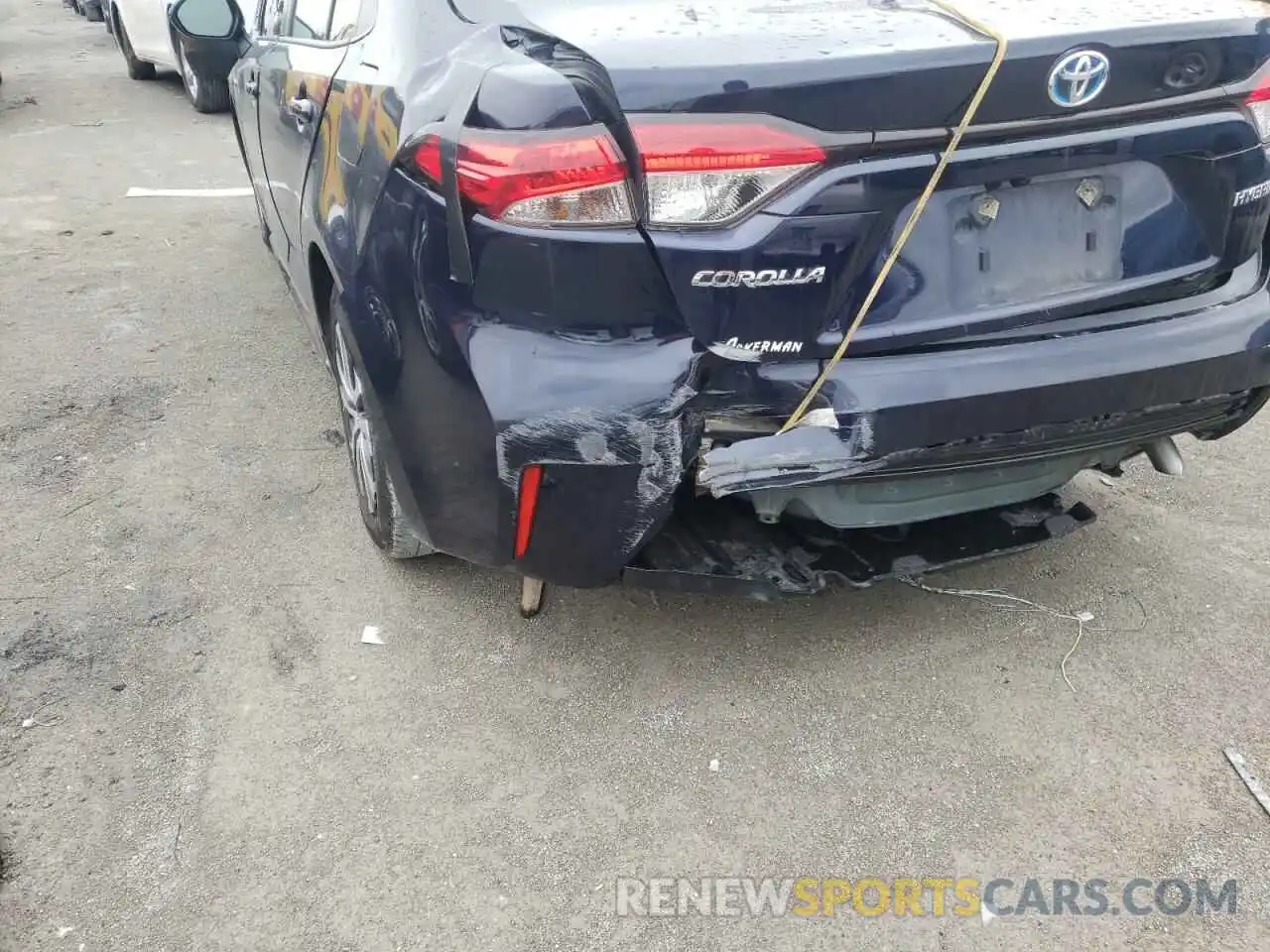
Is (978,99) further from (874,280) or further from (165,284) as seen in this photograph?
(165,284)

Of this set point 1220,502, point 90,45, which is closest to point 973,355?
point 1220,502

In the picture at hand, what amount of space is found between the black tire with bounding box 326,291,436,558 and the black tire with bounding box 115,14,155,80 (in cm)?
931

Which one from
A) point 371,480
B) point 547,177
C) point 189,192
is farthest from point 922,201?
point 189,192

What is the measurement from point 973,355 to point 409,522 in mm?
1325

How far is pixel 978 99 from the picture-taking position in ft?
6.18

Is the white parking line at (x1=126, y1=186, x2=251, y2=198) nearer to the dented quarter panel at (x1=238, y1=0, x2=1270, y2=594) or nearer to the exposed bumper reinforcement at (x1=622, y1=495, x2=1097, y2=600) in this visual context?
the dented quarter panel at (x1=238, y1=0, x2=1270, y2=594)

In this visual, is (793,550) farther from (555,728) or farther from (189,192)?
(189,192)

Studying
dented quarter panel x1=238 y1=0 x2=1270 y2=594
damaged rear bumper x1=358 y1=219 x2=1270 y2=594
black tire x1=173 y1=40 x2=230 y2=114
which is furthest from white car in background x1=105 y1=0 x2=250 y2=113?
damaged rear bumper x1=358 y1=219 x2=1270 y2=594

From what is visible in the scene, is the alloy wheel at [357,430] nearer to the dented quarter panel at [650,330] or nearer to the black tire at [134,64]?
the dented quarter panel at [650,330]

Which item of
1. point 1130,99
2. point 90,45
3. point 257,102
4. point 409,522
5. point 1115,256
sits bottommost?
point 90,45

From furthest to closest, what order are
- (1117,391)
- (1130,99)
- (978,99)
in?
(1117,391)
(1130,99)
(978,99)

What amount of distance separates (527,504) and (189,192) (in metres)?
5.80

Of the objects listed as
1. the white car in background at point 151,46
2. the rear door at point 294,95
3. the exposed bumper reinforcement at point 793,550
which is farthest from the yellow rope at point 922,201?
the white car in background at point 151,46

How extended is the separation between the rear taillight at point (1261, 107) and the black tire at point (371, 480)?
2.07 metres
